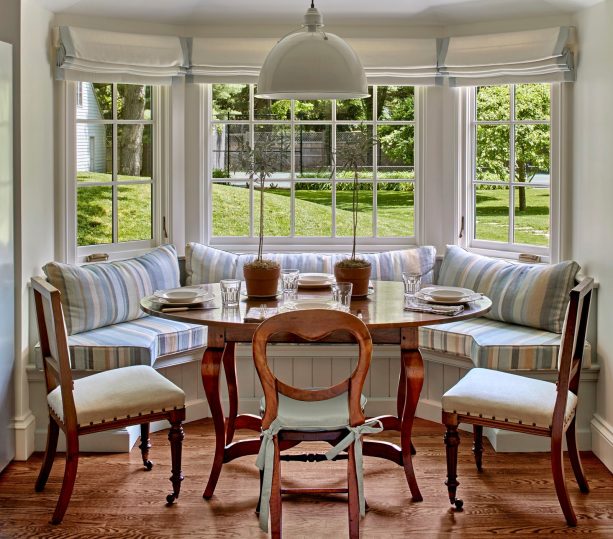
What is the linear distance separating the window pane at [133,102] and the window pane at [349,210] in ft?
4.20

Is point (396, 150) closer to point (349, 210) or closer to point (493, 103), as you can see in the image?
point (349, 210)

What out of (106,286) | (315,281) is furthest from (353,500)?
(106,286)

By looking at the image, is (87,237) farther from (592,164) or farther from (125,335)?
(592,164)

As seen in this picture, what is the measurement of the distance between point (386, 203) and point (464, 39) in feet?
3.63

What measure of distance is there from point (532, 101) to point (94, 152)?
2572mm

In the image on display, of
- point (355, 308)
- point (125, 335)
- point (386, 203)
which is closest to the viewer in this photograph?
point (355, 308)

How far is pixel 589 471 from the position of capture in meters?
4.30

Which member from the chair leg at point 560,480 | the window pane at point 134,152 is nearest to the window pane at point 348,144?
the window pane at point 134,152

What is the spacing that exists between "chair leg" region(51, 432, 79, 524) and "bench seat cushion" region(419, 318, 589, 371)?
77.0 inches

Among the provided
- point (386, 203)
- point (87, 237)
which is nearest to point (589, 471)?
point (386, 203)

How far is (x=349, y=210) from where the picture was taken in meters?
5.75

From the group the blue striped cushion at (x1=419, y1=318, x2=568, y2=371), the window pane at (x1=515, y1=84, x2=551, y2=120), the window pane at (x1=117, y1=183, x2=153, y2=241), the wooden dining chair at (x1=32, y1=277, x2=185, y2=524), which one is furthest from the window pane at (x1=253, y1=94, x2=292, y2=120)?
the wooden dining chair at (x1=32, y1=277, x2=185, y2=524)

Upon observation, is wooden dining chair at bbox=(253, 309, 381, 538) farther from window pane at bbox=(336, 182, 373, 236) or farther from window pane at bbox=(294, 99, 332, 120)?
window pane at bbox=(294, 99, 332, 120)

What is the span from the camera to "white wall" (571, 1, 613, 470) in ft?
14.5
